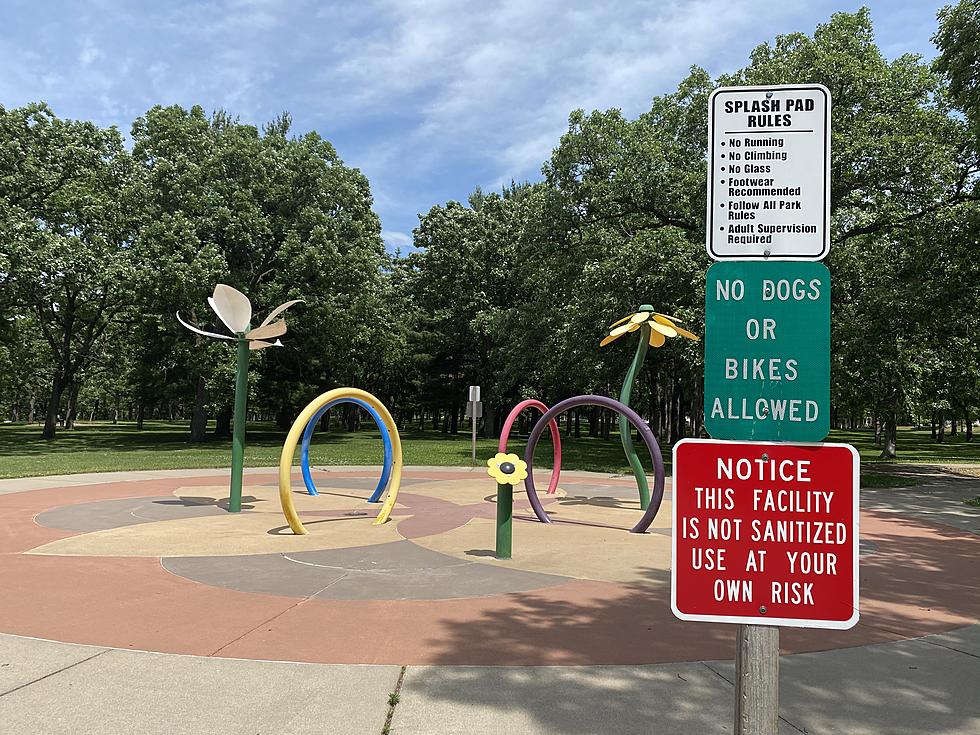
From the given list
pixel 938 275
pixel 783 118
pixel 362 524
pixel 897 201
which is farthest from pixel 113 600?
pixel 897 201

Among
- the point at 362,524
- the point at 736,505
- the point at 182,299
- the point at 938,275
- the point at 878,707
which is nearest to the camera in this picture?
the point at 736,505

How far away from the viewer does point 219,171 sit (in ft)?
103

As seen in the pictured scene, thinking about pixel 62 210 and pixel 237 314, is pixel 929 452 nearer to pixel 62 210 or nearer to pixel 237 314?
pixel 237 314

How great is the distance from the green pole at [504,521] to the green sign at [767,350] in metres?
6.27

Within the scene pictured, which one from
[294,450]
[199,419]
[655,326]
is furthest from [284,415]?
[294,450]

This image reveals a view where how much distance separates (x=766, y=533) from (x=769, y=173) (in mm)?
1025

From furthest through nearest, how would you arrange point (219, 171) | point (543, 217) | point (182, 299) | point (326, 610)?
point (219, 171)
point (182, 299)
point (543, 217)
point (326, 610)

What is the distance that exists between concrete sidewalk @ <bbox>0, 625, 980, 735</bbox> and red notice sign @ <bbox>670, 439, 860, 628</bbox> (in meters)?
2.02

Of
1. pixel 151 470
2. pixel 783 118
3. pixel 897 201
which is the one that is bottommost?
pixel 151 470

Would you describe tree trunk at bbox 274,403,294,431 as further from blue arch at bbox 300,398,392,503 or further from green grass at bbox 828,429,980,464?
green grass at bbox 828,429,980,464

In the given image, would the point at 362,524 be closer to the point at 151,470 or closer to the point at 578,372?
the point at 151,470

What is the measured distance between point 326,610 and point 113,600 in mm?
1923

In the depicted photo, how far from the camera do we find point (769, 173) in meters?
2.09

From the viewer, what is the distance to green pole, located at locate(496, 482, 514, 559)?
26.9 ft
